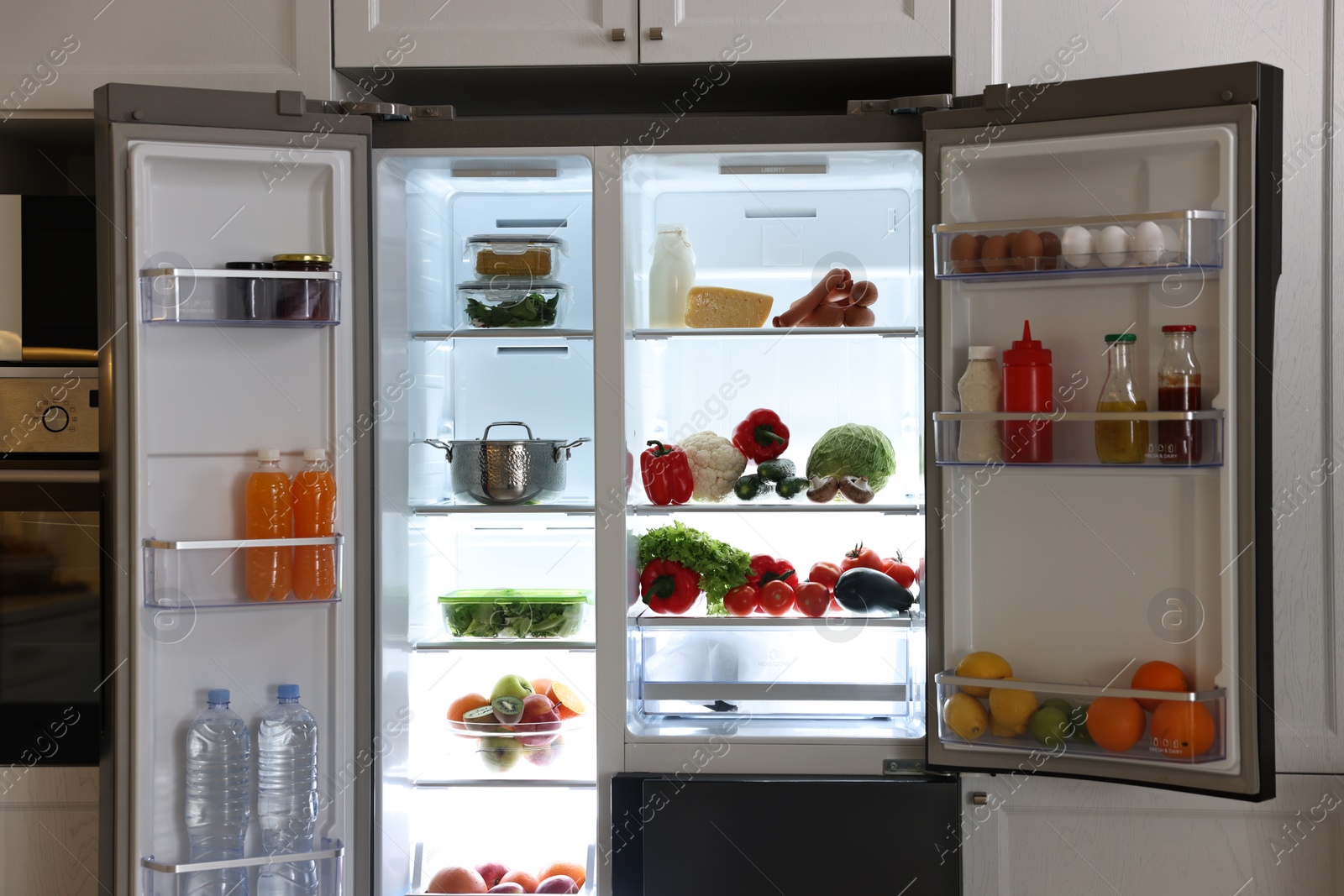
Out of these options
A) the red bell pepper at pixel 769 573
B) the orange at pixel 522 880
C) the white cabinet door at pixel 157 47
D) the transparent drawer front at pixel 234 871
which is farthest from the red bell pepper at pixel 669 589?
the white cabinet door at pixel 157 47

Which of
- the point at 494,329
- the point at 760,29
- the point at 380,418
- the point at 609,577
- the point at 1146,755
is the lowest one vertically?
the point at 1146,755

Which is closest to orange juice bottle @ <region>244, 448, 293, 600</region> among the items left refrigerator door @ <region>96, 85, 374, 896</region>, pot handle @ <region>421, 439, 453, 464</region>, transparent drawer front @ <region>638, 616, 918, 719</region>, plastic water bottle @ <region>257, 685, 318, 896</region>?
left refrigerator door @ <region>96, 85, 374, 896</region>

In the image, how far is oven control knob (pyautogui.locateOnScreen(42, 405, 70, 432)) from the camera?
2031mm

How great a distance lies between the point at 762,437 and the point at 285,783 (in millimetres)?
1219

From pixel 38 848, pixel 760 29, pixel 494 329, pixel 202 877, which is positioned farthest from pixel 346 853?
pixel 760 29

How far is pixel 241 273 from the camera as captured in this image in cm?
177

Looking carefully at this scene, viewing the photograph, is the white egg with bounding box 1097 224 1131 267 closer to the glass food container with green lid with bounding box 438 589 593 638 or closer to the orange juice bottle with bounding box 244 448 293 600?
the glass food container with green lid with bounding box 438 589 593 638

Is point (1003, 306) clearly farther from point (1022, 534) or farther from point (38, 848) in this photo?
point (38, 848)

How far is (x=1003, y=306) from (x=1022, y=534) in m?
0.45

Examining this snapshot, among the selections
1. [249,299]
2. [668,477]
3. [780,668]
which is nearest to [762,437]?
[668,477]

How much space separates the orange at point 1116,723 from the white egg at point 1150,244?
0.79m

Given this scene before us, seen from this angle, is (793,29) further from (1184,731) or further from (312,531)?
(1184,731)

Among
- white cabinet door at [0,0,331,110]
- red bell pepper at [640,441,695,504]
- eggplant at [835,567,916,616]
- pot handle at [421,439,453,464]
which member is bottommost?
eggplant at [835,567,916,616]

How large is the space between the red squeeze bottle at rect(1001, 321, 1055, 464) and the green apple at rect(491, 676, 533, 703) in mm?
1144
